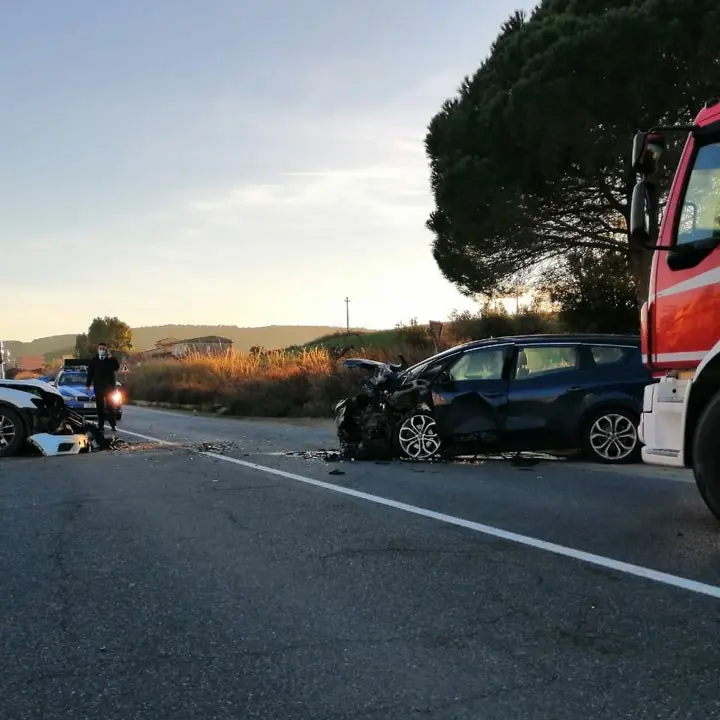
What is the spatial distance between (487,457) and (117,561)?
651cm

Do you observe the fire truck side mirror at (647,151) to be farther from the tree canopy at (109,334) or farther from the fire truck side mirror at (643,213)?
the tree canopy at (109,334)

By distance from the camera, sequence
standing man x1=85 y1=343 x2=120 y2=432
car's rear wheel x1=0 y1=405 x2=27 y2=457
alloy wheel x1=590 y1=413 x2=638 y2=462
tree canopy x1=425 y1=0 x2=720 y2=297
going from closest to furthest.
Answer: alloy wheel x1=590 y1=413 x2=638 y2=462 < car's rear wheel x1=0 y1=405 x2=27 y2=457 < standing man x1=85 y1=343 x2=120 y2=432 < tree canopy x1=425 y1=0 x2=720 y2=297

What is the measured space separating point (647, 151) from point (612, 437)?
501cm

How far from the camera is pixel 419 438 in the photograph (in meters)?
10.8

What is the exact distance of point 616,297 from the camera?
26.5m

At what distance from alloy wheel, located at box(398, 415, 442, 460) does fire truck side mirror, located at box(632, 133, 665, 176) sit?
5269 millimetres

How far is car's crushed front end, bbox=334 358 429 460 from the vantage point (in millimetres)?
10836

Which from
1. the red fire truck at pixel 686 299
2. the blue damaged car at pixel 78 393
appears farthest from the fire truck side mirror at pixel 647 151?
the blue damaged car at pixel 78 393

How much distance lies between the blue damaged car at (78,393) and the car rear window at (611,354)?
32.6 ft

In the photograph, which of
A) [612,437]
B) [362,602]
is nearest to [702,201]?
[362,602]

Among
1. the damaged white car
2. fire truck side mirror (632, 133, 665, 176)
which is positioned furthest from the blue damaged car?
fire truck side mirror (632, 133, 665, 176)

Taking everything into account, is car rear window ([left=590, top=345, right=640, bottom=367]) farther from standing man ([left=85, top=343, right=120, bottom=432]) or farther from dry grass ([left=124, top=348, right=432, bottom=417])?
dry grass ([left=124, top=348, right=432, bottom=417])

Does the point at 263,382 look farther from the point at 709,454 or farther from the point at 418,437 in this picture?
the point at 709,454

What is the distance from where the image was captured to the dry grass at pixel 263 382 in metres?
25.0
